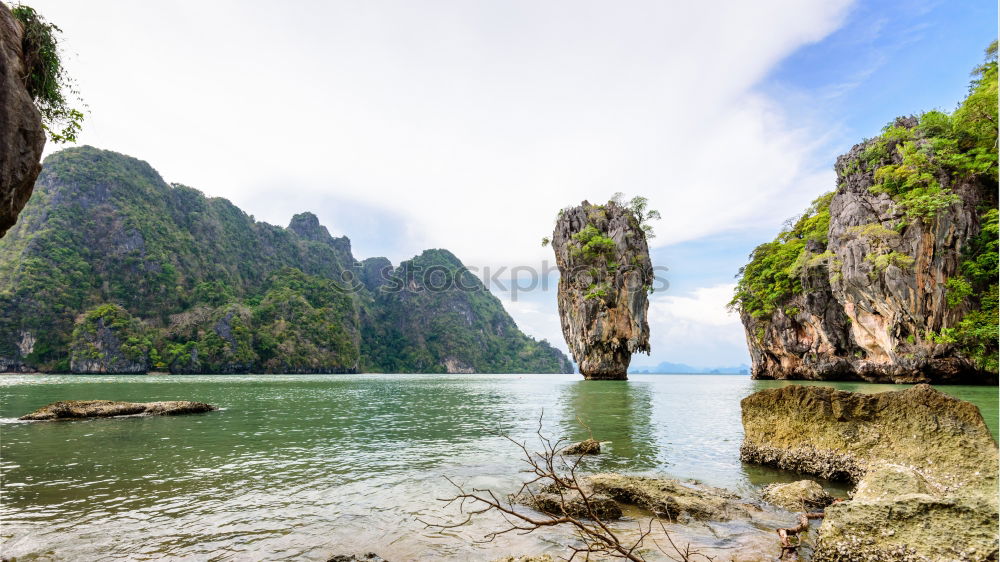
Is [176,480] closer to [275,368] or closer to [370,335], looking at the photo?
[275,368]

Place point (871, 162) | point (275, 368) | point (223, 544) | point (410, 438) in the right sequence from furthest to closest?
point (275, 368) < point (871, 162) < point (410, 438) < point (223, 544)

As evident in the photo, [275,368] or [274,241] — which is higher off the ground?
[274,241]

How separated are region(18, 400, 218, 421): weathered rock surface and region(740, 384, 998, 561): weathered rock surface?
22.2m

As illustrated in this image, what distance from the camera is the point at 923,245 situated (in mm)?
25781

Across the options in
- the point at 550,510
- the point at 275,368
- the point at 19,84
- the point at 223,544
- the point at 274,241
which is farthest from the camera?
the point at 274,241

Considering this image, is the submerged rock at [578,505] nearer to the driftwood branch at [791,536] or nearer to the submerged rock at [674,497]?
the submerged rock at [674,497]

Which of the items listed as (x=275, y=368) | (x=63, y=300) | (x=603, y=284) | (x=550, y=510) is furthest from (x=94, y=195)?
(x=550, y=510)

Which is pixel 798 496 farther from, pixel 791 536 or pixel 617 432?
pixel 617 432

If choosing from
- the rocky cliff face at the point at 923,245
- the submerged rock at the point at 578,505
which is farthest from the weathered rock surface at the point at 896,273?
the submerged rock at the point at 578,505

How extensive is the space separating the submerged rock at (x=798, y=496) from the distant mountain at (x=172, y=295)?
10038cm

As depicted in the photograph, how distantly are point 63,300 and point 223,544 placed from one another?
350 feet

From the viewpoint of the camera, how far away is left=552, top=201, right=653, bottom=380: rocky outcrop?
48031mm

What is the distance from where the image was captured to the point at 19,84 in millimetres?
8078

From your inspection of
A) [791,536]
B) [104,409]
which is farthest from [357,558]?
[104,409]
